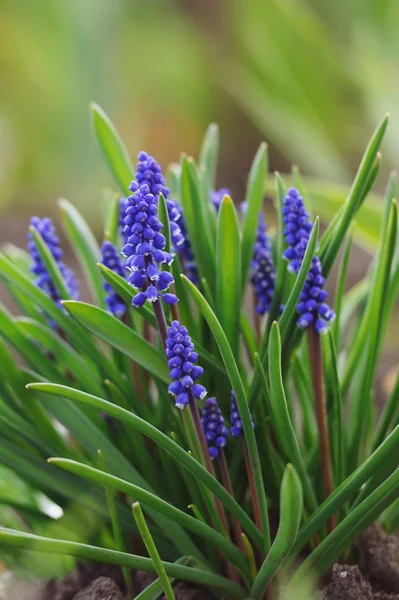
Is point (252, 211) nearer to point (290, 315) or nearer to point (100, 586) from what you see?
point (290, 315)

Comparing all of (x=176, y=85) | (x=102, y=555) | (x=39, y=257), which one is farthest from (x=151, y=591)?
(x=176, y=85)

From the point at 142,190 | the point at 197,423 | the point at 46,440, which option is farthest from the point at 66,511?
the point at 142,190

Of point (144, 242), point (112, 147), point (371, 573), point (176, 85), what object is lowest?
point (371, 573)

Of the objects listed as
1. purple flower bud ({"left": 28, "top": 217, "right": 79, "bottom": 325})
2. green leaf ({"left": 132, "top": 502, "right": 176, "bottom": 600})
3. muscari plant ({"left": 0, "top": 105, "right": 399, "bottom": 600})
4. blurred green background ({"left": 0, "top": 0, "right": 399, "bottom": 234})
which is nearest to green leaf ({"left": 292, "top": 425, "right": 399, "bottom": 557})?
muscari plant ({"left": 0, "top": 105, "right": 399, "bottom": 600})

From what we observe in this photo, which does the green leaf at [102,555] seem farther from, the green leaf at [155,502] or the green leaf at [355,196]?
the green leaf at [355,196]

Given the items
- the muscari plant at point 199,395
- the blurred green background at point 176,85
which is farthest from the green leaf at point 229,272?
the blurred green background at point 176,85
